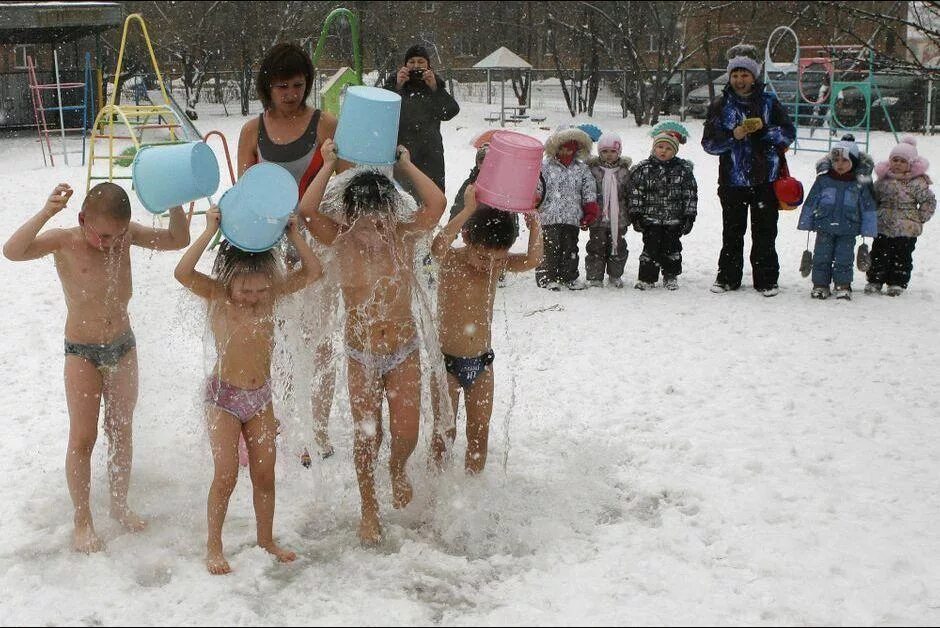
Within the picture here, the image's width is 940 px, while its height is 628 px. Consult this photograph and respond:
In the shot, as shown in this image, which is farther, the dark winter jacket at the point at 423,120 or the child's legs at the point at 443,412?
the dark winter jacket at the point at 423,120

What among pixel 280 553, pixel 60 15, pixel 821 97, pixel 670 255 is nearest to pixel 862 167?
pixel 670 255

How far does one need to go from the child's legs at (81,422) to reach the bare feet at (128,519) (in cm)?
18

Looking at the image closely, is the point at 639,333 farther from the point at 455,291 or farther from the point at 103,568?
the point at 103,568

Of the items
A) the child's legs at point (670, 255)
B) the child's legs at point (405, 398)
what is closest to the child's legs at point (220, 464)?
the child's legs at point (405, 398)

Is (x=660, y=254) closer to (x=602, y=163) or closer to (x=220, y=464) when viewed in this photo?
(x=602, y=163)

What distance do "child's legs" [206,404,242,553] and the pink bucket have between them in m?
1.28

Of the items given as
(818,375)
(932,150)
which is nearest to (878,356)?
(818,375)

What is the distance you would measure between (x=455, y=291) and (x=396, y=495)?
34.5 inches

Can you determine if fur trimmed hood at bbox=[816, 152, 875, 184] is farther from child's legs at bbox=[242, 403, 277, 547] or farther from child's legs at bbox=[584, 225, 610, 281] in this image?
child's legs at bbox=[242, 403, 277, 547]

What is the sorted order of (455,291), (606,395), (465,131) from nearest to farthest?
(455,291) < (606,395) < (465,131)

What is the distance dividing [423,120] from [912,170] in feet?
12.9

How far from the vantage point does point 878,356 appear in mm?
6012

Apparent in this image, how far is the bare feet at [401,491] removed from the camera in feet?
12.5

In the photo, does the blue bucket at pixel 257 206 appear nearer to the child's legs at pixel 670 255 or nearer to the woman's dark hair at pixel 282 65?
the woman's dark hair at pixel 282 65
